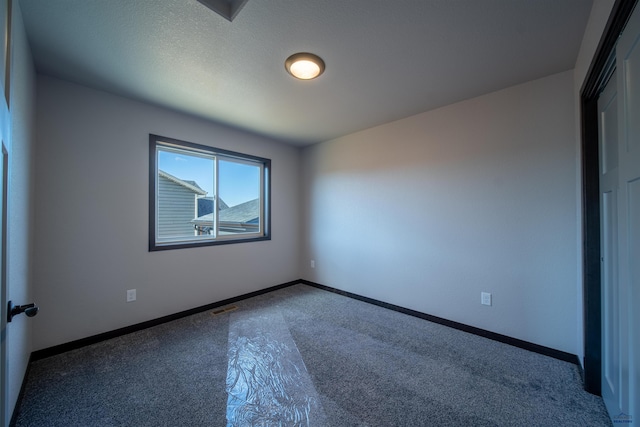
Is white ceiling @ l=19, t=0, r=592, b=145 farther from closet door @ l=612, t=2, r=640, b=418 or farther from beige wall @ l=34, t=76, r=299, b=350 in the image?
closet door @ l=612, t=2, r=640, b=418

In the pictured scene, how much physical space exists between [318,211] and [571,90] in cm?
310

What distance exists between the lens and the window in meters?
2.76

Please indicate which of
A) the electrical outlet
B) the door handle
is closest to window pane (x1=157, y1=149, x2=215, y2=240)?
the door handle

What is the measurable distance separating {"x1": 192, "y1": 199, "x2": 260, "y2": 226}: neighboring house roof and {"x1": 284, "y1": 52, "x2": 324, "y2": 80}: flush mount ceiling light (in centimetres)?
213

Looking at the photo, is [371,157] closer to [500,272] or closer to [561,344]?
[500,272]

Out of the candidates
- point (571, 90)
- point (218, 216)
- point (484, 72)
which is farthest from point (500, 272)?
point (218, 216)

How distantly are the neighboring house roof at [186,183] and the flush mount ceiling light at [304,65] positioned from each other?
1919 millimetres

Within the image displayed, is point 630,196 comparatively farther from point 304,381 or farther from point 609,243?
point 304,381

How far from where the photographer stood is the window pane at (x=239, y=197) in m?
3.37

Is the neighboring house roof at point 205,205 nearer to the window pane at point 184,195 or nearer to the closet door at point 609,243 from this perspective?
the window pane at point 184,195

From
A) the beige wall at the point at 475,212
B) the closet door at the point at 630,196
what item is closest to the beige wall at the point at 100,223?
the beige wall at the point at 475,212

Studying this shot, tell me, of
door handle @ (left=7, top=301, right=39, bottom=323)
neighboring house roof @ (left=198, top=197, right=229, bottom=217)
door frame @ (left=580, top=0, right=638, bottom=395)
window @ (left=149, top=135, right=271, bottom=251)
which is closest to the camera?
door handle @ (left=7, top=301, right=39, bottom=323)

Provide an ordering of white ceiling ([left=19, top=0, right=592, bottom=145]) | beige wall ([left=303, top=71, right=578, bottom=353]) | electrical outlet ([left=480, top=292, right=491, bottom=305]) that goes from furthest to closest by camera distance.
A: electrical outlet ([left=480, top=292, right=491, bottom=305]), beige wall ([left=303, top=71, right=578, bottom=353]), white ceiling ([left=19, top=0, right=592, bottom=145])

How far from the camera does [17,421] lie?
1.40m
